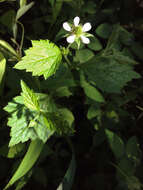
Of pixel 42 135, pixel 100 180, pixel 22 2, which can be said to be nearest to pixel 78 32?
pixel 22 2

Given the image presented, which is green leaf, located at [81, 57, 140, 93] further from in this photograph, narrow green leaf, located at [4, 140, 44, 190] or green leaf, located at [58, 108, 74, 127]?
narrow green leaf, located at [4, 140, 44, 190]

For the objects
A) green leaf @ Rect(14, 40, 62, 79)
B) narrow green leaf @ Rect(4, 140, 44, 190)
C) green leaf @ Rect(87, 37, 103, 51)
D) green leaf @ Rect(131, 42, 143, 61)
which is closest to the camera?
green leaf @ Rect(14, 40, 62, 79)

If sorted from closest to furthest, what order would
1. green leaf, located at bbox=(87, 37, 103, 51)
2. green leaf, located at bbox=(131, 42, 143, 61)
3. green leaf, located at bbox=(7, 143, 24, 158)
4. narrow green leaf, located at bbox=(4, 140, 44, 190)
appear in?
narrow green leaf, located at bbox=(4, 140, 44, 190) < green leaf, located at bbox=(7, 143, 24, 158) < green leaf, located at bbox=(87, 37, 103, 51) < green leaf, located at bbox=(131, 42, 143, 61)

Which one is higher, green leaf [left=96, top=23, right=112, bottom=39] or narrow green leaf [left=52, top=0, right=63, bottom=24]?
narrow green leaf [left=52, top=0, right=63, bottom=24]

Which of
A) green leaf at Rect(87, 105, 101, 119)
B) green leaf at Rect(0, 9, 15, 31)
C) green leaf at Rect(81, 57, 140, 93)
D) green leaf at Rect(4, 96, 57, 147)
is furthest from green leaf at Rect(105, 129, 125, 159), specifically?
green leaf at Rect(0, 9, 15, 31)

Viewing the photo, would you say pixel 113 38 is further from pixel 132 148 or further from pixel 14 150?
pixel 14 150

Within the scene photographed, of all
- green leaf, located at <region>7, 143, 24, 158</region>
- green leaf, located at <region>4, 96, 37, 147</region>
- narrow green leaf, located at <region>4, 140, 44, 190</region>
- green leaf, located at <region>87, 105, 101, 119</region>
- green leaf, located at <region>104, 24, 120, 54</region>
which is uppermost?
green leaf, located at <region>104, 24, 120, 54</region>

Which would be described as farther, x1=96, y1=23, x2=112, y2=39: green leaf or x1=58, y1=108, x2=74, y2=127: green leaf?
x1=96, y1=23, x2=112, y2=39: green leaf
